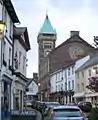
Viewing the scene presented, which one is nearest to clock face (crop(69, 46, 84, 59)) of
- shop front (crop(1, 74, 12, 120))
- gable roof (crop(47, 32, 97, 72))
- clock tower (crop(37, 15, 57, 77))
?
gable roof (crop(47, 32, 97, 72))

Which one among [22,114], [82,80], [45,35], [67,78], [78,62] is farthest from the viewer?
[45,35]

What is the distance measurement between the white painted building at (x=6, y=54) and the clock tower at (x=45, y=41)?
268 feet

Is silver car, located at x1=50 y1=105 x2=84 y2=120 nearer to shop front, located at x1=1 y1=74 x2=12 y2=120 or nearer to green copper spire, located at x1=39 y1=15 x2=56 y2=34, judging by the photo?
shop front, located at x1=1 y1=74 x2=12 y2=120

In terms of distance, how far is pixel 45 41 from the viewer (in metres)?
117

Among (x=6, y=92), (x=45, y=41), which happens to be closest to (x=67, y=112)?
(x=6, y=92)

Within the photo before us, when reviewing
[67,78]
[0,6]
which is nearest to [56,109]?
[0,6]

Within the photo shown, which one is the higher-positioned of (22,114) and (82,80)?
(82,80)

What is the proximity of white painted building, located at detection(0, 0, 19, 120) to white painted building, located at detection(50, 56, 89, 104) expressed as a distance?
40.0 meters

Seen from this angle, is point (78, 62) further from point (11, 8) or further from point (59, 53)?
point (11, 8)

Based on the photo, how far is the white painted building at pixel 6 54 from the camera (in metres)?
26.2

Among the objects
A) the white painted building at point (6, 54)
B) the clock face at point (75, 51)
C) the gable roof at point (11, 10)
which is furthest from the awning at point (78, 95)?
the gable roof at point (11, 10)

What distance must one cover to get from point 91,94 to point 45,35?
6160 centimetres

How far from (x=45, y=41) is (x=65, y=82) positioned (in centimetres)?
4063

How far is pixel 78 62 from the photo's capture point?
71.3 m
